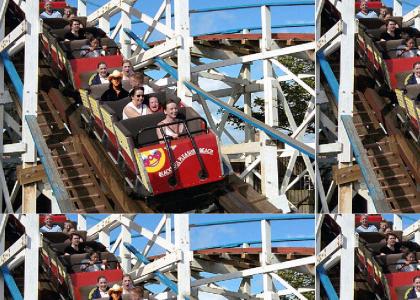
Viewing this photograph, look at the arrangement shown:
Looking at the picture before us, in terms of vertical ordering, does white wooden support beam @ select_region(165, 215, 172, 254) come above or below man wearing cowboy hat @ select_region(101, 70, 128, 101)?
below

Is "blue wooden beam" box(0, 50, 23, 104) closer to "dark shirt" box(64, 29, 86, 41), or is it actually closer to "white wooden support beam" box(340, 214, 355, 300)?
"dark shirt" box(64, 29, 86, 41)

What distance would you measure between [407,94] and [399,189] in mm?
355

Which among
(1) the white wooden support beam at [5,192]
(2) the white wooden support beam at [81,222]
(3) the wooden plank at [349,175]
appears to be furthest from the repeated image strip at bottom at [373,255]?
(1) the white wooden support beam at [5,192]

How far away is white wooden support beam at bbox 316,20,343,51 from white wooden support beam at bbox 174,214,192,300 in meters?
0.83

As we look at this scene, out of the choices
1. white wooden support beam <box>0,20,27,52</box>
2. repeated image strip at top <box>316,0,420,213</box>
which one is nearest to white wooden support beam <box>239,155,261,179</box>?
repeated image strip at top <box>316,0,420,213</box>

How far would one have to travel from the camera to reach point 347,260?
494 centimetres

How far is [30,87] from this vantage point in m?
5.18

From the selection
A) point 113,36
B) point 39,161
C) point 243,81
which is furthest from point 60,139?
point 243,81

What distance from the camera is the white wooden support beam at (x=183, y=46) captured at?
5.12 m

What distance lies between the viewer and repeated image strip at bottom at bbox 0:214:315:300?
16.9ft

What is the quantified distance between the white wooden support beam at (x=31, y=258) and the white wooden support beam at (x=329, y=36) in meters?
1.28

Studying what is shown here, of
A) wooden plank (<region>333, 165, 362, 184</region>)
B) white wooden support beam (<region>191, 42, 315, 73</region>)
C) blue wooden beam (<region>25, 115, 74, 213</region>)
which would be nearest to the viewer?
wooden plank (<region>333, 165, 362, 184</region>)

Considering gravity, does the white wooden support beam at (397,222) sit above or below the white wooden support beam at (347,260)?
A: above

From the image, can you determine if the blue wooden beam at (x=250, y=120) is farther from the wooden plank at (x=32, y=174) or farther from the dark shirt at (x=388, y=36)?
the wooden plank at (x=32, y=174)
